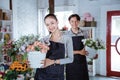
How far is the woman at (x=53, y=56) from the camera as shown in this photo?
6.17 ft

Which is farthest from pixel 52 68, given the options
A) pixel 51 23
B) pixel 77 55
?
pixel 77 55

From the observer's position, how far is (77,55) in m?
3.03

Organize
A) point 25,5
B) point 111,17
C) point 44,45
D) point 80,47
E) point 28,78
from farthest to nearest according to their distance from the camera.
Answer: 1. point 25,5
2. point 111,17
3. point 80,47
4. point 28,78
5. point 44,45

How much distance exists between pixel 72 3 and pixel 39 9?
4.60 ft

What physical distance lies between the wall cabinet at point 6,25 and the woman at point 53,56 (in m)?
4.74

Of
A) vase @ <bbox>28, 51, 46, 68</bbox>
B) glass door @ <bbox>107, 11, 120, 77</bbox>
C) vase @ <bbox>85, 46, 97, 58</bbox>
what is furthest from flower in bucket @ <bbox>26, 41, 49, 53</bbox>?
glass door @ <bbox>107, 11, 120, 77</bbox>

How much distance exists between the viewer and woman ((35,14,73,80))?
188 cm

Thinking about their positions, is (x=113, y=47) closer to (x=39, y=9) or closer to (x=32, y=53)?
(x=39, y=9)

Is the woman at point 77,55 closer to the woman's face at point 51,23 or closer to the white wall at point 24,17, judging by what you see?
the woman's face at point 51,23

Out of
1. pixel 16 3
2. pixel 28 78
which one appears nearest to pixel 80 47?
pixel 28 78

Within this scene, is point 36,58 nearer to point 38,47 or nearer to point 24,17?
point 38,47

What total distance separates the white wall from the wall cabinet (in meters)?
0.22

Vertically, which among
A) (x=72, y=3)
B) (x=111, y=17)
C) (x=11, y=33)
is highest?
(x=72, y=3)

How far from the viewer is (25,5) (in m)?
7.52
